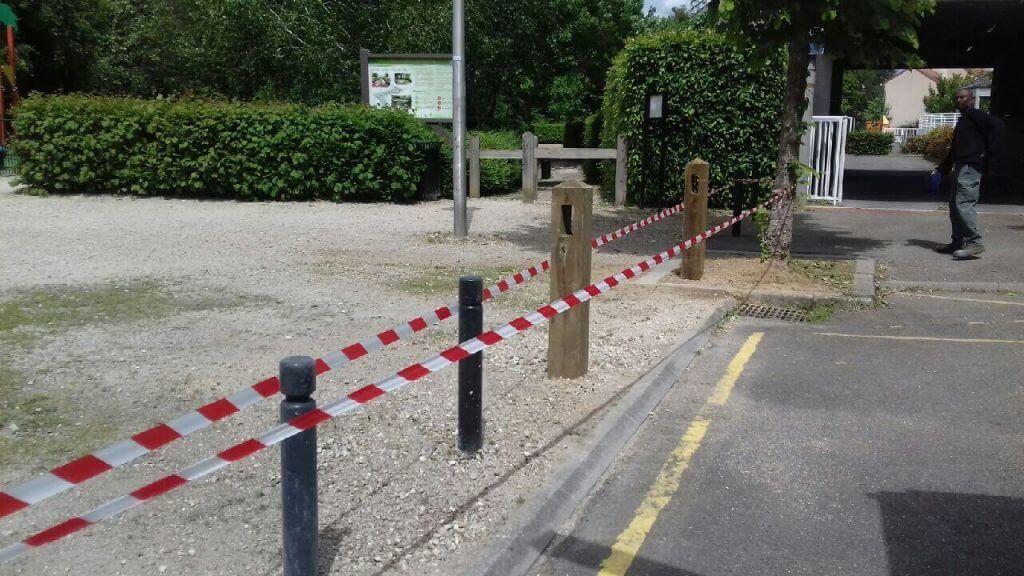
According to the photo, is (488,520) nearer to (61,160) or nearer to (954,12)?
(61,160)

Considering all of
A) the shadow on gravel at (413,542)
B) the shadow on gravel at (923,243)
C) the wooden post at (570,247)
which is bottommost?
the shadow on gravel at (413,542)

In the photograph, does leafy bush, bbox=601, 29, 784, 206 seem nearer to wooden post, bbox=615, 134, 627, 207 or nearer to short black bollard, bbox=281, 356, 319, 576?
wooden post, bbox=615, 134, 627, 207

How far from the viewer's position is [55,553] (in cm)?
359

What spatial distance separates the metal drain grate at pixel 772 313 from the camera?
326 inches

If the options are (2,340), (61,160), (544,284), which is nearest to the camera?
(2,340)

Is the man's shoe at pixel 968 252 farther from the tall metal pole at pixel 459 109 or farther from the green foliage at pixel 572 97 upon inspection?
the green foliage at pixel 572 97

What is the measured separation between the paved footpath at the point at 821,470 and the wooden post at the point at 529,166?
10535 mm

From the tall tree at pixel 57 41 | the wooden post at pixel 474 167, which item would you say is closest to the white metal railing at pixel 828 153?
the wooden post at pixel 474 167

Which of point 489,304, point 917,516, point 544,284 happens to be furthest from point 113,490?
point 544,284

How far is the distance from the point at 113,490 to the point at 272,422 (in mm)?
1025

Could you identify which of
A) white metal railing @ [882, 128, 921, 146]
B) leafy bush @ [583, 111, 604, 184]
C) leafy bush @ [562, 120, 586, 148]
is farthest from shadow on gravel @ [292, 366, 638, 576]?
white metal railing @ [882, 128, 921, 146]

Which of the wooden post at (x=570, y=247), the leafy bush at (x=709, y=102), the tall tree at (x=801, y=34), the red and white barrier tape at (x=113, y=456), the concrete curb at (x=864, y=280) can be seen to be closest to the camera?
the red and white barrier tape at (x=113, y=456)

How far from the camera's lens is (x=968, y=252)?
35.8ft

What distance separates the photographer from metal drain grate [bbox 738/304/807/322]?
27.2 ft
